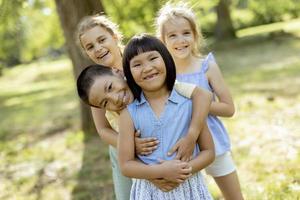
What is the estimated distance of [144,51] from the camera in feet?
6.40

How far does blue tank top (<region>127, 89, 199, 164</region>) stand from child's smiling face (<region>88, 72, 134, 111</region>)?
0.06 m

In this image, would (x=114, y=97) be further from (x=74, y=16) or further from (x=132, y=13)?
(x=132, y=13)

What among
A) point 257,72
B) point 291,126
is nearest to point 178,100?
point 291,126

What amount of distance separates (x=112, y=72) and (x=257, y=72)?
9.59 m

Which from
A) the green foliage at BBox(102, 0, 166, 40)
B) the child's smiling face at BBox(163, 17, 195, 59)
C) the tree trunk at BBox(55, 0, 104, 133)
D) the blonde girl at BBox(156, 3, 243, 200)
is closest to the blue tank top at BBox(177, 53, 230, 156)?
the blonde girl at BBox(156, 3, 243, 200)

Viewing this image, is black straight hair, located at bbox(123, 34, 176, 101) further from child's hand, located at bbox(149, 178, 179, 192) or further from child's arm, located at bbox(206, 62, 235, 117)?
child's arm, located at bbox(206, 62, 235, 117)

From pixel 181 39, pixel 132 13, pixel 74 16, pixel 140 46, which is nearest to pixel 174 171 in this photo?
pixel 140 46

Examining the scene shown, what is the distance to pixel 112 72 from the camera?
6.92ft

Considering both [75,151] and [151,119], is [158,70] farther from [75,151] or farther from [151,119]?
[75,151]

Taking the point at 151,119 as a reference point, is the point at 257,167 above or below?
below

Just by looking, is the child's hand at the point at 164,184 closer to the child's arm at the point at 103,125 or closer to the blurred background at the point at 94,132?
the child's arm at the point at 103,125

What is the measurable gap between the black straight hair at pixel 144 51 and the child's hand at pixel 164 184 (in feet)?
1.33

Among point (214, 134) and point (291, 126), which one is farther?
point (291, 126)

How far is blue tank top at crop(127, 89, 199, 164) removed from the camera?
2016mm
